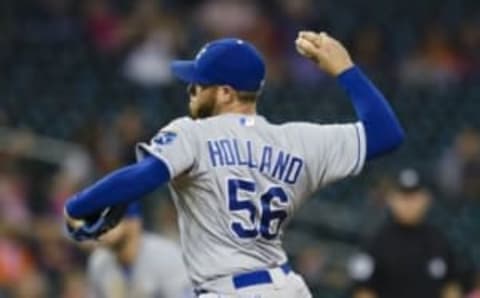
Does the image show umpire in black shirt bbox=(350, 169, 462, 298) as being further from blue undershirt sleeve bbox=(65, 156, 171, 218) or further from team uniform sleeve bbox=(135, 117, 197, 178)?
blue undershirt sleeve bbox=(65, 156, 171, 218)

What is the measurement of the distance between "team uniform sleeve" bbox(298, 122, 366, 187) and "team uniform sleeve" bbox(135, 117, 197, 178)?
433 millimetres

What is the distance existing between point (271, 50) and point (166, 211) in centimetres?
377

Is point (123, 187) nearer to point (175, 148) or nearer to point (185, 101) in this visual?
point (175, 148)

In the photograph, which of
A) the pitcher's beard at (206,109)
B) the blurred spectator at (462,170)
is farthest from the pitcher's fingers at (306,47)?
the blurred spectator at (462,170)

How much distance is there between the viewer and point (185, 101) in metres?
15.6

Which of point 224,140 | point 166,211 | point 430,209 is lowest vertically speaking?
point 430,209

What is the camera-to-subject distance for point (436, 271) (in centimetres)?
996

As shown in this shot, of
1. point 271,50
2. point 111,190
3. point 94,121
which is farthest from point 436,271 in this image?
point 271,50

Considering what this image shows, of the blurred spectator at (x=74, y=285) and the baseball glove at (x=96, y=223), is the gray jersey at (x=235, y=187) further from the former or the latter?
the blurred spectator at (x=74, y=285)

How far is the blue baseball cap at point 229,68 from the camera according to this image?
6512mm

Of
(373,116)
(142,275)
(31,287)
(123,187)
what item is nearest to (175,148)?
(123,187)

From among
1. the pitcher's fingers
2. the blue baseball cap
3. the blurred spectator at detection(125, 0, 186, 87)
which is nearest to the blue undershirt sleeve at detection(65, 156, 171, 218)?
the blue baseball cap

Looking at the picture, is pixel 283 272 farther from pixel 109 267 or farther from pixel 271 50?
pixel 271 50

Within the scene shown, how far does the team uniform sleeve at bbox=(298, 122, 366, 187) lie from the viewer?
21.7ft
